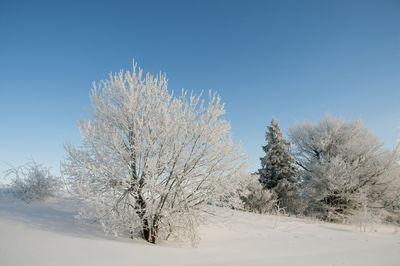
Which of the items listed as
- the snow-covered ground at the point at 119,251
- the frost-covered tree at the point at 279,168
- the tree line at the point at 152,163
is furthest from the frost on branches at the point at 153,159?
the frost-covered tree at the point at 279,168

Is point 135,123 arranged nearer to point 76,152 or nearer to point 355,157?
point 76,152

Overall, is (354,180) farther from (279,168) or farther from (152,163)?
(152,163)

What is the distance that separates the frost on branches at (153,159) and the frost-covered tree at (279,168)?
1463 centimetres

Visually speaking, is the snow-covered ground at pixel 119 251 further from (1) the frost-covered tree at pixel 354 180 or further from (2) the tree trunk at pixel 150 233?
(1) the frost-covered tree at pixel 354 180

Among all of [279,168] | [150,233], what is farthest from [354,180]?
[150,233]

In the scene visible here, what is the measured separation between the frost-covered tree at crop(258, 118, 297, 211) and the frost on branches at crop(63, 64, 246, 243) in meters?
14.6

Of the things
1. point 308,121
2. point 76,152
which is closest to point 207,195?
point 76,152

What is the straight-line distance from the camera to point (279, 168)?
752 inches

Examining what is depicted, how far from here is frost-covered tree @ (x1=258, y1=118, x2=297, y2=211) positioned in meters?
17.9

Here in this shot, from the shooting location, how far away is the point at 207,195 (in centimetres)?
456

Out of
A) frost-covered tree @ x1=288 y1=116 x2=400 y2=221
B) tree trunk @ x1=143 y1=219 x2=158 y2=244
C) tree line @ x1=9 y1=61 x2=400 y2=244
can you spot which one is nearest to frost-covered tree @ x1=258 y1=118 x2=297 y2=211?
frost-covered tree @ x1=288 y1=116 x2=400 y2=221

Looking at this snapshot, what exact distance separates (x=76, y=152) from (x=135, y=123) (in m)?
→ 1.41

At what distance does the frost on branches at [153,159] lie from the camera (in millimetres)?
4199

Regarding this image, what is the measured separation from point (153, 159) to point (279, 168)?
17.2 m
